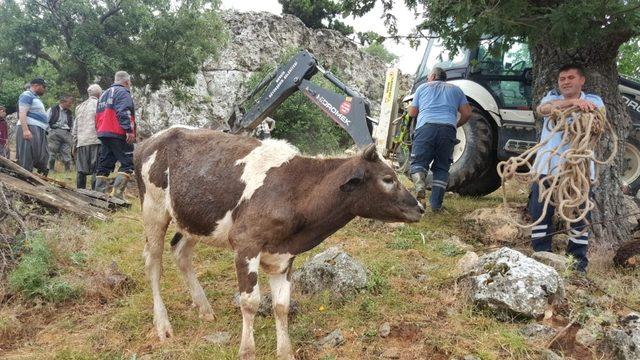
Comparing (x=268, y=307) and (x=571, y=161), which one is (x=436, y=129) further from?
(x=268, y=307)

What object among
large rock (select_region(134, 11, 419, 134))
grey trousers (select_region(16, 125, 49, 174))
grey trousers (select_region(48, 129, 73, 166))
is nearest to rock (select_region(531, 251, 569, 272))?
grey trousers (select_region(16, 125, 49, 174))

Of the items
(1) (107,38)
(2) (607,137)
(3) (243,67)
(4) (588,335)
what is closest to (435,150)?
(2) (607,137)

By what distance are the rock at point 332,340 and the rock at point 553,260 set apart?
2.23 m

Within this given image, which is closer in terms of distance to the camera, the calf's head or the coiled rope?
the calf's head

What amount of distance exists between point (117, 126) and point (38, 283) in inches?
143

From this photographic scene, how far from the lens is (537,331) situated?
366 cm

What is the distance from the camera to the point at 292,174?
12.9 ft

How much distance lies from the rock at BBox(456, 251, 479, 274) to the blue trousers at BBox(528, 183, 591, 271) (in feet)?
2.67

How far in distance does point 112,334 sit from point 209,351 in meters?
0.97

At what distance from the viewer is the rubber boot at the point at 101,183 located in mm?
8352

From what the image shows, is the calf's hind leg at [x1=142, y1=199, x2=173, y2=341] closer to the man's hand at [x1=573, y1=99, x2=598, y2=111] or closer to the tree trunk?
the man's hand at [x1=573, y1=99, x2=598, y2=111]

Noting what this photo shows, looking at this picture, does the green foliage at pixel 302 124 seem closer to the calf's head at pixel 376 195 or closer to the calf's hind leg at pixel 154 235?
the calf's hind leg at pixel 154 235

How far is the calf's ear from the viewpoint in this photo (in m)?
3.72

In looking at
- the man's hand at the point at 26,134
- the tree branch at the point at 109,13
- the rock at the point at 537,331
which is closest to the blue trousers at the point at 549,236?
the rock at the point at 537,331
